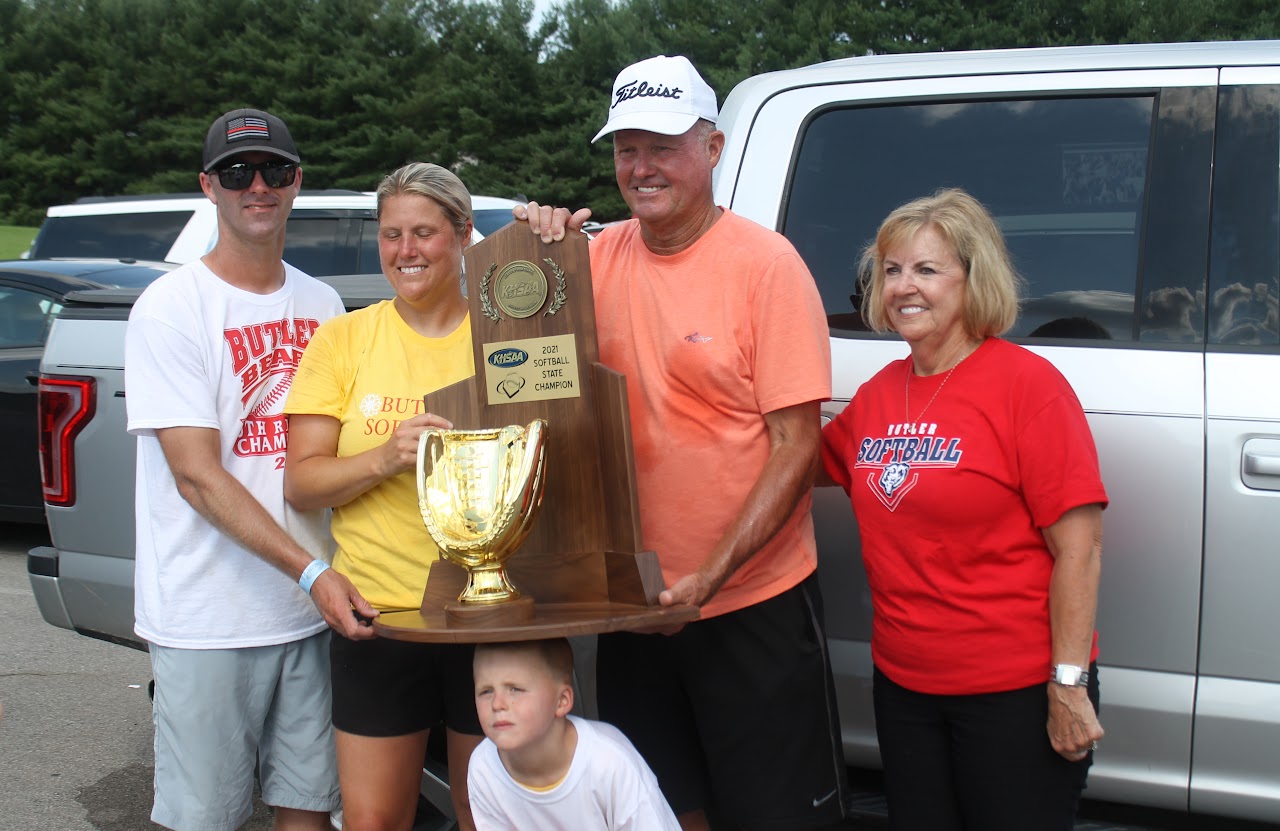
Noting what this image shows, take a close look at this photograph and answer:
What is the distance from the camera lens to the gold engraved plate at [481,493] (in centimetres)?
212

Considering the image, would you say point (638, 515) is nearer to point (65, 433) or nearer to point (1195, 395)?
point (1195, 395)

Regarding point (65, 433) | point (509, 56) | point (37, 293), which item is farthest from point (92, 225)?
point (509, 56)

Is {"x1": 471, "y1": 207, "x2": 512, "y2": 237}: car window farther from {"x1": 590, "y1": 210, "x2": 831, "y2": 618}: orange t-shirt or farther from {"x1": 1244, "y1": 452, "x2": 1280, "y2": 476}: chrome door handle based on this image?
{"x1": 1244, "y1": 452, "x2": 1280, "y2": 476}: chrome door handle

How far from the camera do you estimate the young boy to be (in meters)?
2.12

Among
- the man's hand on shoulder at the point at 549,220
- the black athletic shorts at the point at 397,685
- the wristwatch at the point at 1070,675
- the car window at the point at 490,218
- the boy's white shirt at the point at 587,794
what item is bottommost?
the boy's white shirt at the point at 587,794

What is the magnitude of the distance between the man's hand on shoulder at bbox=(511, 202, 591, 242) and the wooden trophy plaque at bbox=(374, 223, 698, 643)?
0.02 meters

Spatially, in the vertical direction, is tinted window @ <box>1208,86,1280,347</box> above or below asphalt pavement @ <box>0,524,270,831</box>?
above

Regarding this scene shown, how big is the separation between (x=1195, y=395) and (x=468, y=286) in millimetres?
1495

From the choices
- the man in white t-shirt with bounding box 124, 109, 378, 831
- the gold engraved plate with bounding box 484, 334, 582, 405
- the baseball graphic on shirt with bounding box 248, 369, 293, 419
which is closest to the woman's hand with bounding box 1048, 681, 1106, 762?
A: the gold engraved plate with bounding box 484, 334, 582, 405

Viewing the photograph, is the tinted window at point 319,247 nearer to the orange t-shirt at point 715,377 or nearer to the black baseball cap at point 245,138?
the black baseball cap at point 245,138

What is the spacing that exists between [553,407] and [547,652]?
0.49 m

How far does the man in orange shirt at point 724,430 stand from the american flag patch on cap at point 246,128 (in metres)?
0.62

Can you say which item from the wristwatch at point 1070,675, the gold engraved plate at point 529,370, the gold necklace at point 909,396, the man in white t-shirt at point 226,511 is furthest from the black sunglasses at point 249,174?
the wristwatch at point 1070,675

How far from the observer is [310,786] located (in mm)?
2590
